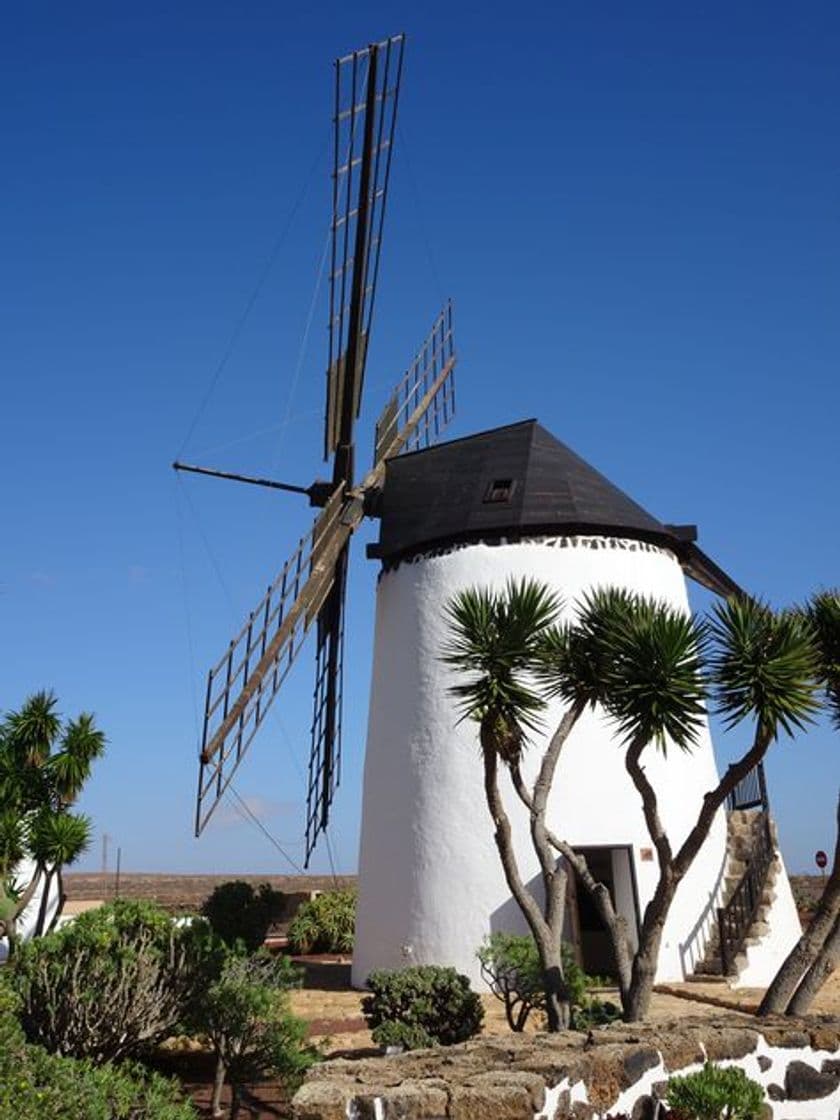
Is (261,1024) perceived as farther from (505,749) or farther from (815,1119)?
(815,1119)

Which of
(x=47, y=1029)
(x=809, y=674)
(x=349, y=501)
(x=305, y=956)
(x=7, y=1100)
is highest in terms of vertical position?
(x=349, y=501)

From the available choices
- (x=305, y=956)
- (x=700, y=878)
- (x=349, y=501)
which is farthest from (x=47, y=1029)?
(x=305, y=956)

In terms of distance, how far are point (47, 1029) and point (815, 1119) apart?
21.2ft

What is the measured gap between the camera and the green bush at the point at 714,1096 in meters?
6.06

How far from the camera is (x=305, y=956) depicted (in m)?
21.0

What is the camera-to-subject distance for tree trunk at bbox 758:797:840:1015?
28.1 ft

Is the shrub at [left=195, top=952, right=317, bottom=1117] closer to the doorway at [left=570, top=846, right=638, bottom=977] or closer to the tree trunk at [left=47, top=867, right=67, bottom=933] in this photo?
the tree trunk at [left=47, top=867, right=67, bottom=933]

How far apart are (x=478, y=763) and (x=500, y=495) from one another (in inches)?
177

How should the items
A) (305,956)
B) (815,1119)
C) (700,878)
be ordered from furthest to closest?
(305,956)
(700,878)
(815,1119)

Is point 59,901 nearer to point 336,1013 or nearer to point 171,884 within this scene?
point 336,1013

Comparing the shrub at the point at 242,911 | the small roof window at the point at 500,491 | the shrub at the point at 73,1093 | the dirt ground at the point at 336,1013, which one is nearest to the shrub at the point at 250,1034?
the dirt ground at the point at 336,1013

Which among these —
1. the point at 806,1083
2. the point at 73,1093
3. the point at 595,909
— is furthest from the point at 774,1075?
the point at 595,909

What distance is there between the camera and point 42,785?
16.0 meters

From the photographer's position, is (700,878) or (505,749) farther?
(700,878)
